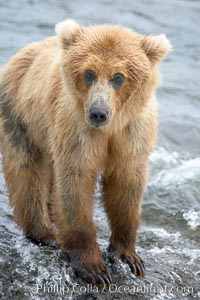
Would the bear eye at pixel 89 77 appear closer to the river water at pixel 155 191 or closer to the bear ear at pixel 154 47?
the bear ear at pixel 154 47

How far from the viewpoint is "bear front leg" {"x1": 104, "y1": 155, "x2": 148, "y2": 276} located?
6.02 meters

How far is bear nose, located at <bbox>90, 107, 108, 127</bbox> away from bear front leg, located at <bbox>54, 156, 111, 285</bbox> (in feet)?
1.62

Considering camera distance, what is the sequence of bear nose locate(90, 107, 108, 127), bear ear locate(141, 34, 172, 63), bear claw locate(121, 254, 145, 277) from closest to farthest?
bear nose locate(90, 107, 108, 127)
bear ear locate(141, 34, 172, 63)
bear claw locate(121, 254, 145, 277)

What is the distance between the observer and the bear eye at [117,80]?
5535mm

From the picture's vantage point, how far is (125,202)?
6.16 metres

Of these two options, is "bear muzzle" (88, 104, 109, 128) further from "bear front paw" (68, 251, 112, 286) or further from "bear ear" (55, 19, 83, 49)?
"bear front paw" (68, 251, 112, 286)

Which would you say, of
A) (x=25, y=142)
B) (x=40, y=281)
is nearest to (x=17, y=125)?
(x=25, y=142)

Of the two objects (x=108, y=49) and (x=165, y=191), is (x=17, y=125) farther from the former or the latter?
(x=165, y=191)

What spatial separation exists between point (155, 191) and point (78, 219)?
2.53 meters

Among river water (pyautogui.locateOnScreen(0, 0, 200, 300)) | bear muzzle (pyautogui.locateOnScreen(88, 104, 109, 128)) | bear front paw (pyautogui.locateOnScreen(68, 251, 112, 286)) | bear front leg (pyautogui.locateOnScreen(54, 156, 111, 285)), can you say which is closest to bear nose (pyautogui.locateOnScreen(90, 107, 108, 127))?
bear muzzle (pyautogui.locateOnScreen(88, 104, 109, 128))

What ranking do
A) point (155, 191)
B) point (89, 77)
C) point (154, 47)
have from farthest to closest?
1. point (155, 191)
2. point (154, 47)
3. point (89, 77)

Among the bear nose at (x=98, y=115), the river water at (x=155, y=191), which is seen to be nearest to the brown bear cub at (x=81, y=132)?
the bear nose at (x=98, y=115)

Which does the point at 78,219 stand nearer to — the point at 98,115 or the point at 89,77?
Result: the point at 98,115

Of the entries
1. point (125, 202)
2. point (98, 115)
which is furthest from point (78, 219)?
point (98, 115)
